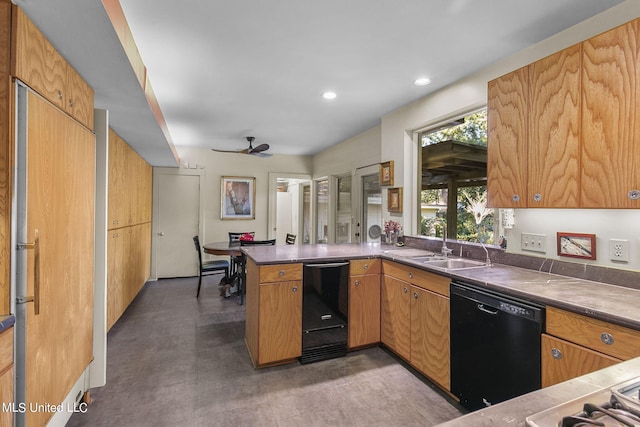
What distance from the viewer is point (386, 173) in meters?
3.54

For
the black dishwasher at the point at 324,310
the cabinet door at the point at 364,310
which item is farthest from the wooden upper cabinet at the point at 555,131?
the black dishwasher at the point at 324,310

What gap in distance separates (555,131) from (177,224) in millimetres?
5589

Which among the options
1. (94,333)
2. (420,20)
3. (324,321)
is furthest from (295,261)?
(420,20)

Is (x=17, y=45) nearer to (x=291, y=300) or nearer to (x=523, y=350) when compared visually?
(x=291, y=300)

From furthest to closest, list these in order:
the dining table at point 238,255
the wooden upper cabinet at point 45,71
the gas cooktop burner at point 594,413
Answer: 1. the dining table at point 238,255
2. the wooden upper cabinet at point 45,71
3. the gas cooktop burner at point 594,413

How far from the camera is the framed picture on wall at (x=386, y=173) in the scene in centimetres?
346

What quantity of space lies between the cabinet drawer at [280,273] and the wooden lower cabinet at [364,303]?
490 mm

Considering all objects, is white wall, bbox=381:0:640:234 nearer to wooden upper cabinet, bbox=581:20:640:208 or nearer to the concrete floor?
wooden upper cabinet, bbox=581:20:640:208

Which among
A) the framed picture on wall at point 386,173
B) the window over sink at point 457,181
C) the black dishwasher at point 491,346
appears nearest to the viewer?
the black dishwasher at point 491,346

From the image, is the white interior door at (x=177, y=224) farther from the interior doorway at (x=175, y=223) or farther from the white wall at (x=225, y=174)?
the white wall at (x=225, y=174)

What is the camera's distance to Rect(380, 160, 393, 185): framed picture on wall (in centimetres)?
346

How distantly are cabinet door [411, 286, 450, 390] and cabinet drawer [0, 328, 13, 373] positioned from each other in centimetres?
223

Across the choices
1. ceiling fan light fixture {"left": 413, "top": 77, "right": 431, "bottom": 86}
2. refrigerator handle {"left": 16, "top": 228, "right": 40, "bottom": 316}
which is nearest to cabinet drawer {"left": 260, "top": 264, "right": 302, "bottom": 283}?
refrigerator handle {"left": 16, "top": 228, "right": 40, "bottom": 316}

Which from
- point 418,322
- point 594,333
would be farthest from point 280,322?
point 594,333
